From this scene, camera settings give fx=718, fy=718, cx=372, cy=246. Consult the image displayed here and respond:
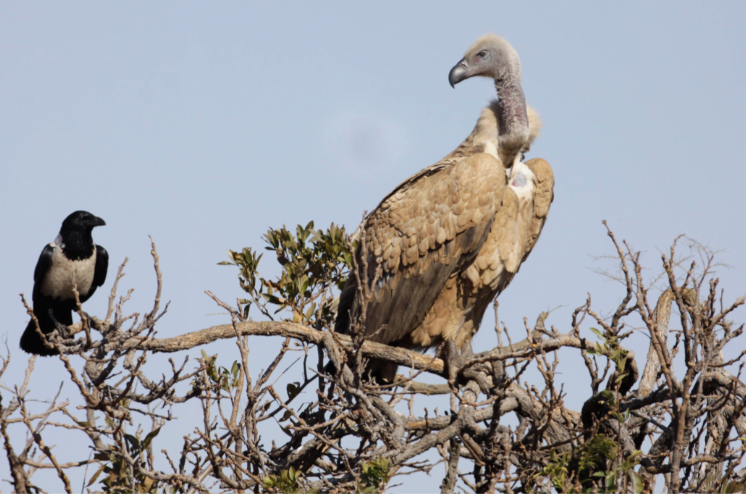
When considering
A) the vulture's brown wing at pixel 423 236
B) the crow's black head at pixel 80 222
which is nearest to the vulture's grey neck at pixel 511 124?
the vulture's brown wing at pixel 423 236

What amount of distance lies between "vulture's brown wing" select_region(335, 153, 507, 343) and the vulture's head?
42.3 inches

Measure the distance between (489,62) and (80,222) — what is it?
12.3 feet

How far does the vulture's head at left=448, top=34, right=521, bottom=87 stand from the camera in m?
5.64

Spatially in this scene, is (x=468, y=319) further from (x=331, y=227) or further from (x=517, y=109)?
(x=517, y=109)

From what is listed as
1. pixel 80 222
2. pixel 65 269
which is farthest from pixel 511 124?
pixel 65 269

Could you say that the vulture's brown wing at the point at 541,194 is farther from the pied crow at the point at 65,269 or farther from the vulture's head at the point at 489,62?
the pied crow at the point at 65,269

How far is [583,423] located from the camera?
13.2 ft

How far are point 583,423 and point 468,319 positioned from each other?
1363 millimetres

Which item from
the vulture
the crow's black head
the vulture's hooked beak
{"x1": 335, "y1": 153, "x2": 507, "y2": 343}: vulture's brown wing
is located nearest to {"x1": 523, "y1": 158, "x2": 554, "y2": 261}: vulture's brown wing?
the vulture

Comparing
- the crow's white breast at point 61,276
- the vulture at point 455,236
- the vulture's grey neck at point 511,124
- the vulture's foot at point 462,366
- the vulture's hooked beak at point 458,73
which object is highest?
the vulture's hooked beak at point 458,73

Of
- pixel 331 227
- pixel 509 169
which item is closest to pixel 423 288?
pixel 331 227

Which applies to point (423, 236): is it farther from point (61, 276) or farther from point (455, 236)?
point (61, 276)

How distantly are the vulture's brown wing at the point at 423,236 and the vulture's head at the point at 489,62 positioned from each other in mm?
1073

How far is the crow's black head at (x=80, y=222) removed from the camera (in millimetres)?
6246
